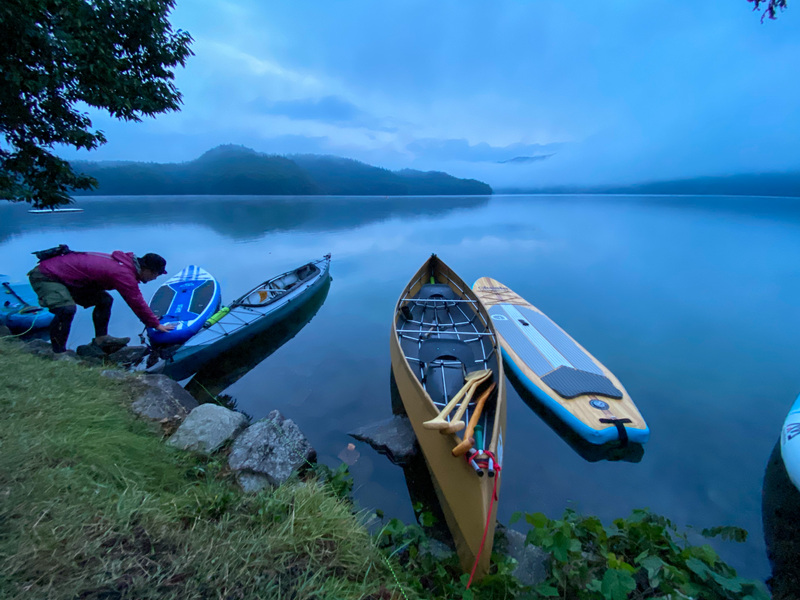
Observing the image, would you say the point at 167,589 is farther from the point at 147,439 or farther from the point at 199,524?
the point at 147,439

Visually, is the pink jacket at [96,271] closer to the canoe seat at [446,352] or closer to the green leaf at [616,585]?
the canoe seat at [446,352]

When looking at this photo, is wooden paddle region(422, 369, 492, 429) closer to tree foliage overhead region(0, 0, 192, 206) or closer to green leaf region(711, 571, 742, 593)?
green leaf region(711, 571, 742, 593)

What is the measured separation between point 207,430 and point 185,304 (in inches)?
233

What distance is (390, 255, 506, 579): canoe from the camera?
293 cm

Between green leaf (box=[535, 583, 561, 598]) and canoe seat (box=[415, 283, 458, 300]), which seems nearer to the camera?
green leaf (box=[535, 583, 561, 598])

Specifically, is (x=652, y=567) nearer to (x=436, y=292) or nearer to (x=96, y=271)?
(x=436, y=292)

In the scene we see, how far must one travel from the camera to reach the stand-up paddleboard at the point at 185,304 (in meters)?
7.00

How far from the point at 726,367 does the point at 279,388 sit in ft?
34.2

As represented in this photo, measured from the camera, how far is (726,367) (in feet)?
25.8

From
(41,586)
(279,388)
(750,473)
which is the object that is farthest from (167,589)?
(750,473)

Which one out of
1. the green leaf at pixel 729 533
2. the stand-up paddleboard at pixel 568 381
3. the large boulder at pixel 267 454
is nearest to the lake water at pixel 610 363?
the green leaf at pixel 729 533

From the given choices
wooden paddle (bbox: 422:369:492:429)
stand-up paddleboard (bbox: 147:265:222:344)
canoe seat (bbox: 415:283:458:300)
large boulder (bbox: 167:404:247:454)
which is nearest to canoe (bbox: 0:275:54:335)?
stand-up paddleboard (bbox: 147:265:222:344)

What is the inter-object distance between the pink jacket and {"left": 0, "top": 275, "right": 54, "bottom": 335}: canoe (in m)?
3.75

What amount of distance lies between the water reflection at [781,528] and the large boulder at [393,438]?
13.2 feet
